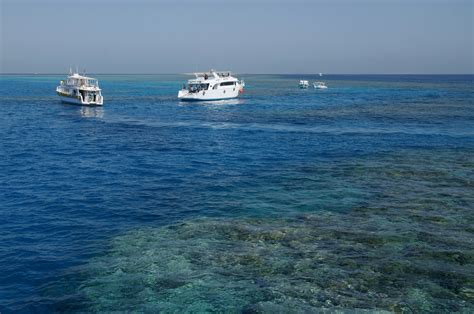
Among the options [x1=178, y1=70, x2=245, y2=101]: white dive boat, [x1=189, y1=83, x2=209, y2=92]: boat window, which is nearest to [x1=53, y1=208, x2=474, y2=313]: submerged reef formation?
[x1=178, y1=70, x2=245, y2=101]: white dive boat

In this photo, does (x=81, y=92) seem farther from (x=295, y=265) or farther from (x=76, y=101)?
(x=295, y=265)

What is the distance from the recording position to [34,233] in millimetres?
18203

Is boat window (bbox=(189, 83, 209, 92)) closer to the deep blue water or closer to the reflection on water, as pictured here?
the reflection on water

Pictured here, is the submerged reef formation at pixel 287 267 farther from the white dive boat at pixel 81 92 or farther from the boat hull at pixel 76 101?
the white dive boat at pixel 81 92

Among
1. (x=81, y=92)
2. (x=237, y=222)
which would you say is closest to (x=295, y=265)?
A: (x=237, y=222)

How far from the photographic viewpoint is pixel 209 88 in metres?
91.6

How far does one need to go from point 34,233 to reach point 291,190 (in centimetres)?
1357

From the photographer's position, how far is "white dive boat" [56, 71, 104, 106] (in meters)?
78.1

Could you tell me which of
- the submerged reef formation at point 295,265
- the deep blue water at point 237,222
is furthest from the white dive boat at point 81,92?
the submerged reef formation at point 295,265

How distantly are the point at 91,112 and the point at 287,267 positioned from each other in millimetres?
62469

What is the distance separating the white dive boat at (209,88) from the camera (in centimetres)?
9119

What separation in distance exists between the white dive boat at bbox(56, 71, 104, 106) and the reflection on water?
139 centimetres

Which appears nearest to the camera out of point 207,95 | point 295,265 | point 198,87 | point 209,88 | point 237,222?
point 295,265

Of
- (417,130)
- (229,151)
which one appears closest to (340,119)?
(417,130)
